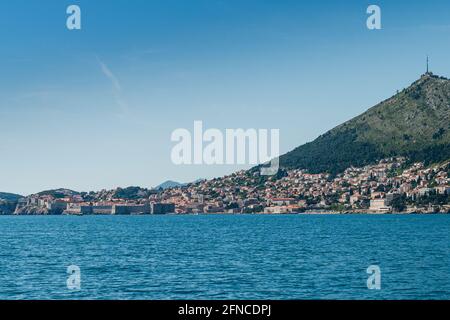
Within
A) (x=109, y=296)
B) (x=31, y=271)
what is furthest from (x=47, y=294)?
(x=31, y=271)

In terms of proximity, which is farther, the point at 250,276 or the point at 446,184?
the point at 446,184

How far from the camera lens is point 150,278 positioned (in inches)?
1326

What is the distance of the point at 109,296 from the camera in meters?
27.3

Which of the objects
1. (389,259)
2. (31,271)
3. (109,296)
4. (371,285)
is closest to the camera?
(109,296)

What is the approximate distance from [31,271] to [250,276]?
15463 mm

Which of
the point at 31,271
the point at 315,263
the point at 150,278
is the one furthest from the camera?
the point at 315,263

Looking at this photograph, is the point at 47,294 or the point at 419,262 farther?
the point at 419,262

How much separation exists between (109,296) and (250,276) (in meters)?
9.53

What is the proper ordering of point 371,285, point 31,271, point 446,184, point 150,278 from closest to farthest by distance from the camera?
1. point 371,285
2. point 150,278
3. point 31,271
4. point 446,184

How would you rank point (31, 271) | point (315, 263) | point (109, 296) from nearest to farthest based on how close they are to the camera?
point (109, 296)
point (31, 271)
point (315, 263)

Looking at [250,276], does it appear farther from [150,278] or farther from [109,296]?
[109,296]
